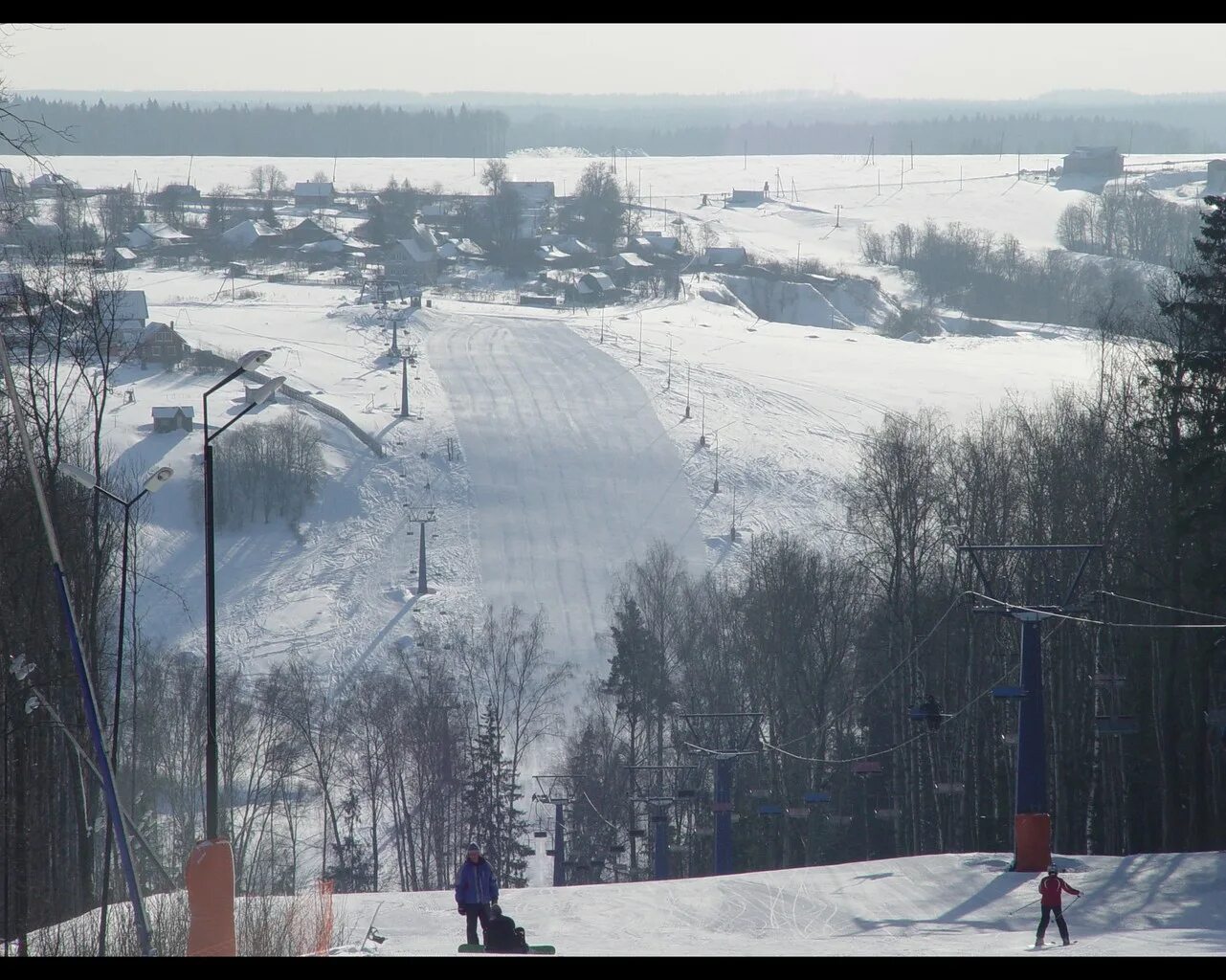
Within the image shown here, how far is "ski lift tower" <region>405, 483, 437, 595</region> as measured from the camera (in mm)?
48781

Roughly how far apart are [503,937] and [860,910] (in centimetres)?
707

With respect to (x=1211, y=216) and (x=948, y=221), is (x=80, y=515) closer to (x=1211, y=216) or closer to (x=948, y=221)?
(x=1211, y=216)

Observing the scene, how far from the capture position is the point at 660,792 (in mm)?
36938

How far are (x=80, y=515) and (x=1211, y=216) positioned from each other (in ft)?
57.9

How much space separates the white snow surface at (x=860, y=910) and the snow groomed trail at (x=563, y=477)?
88.3ft

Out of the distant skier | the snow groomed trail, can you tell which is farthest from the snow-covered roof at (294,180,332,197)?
the distant skier

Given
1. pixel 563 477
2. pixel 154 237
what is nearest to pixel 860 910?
pixel 563 477

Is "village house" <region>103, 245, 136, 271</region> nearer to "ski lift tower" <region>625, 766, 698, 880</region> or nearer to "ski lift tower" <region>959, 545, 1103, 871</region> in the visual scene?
"ski lift tower" <region>625, 766, 698, 880</region>

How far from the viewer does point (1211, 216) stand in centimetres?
2158

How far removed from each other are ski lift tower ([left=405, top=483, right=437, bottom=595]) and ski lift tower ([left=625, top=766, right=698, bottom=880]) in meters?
11.3

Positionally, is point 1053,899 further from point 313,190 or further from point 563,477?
point 313,190

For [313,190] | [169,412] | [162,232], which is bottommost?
[169,412]
